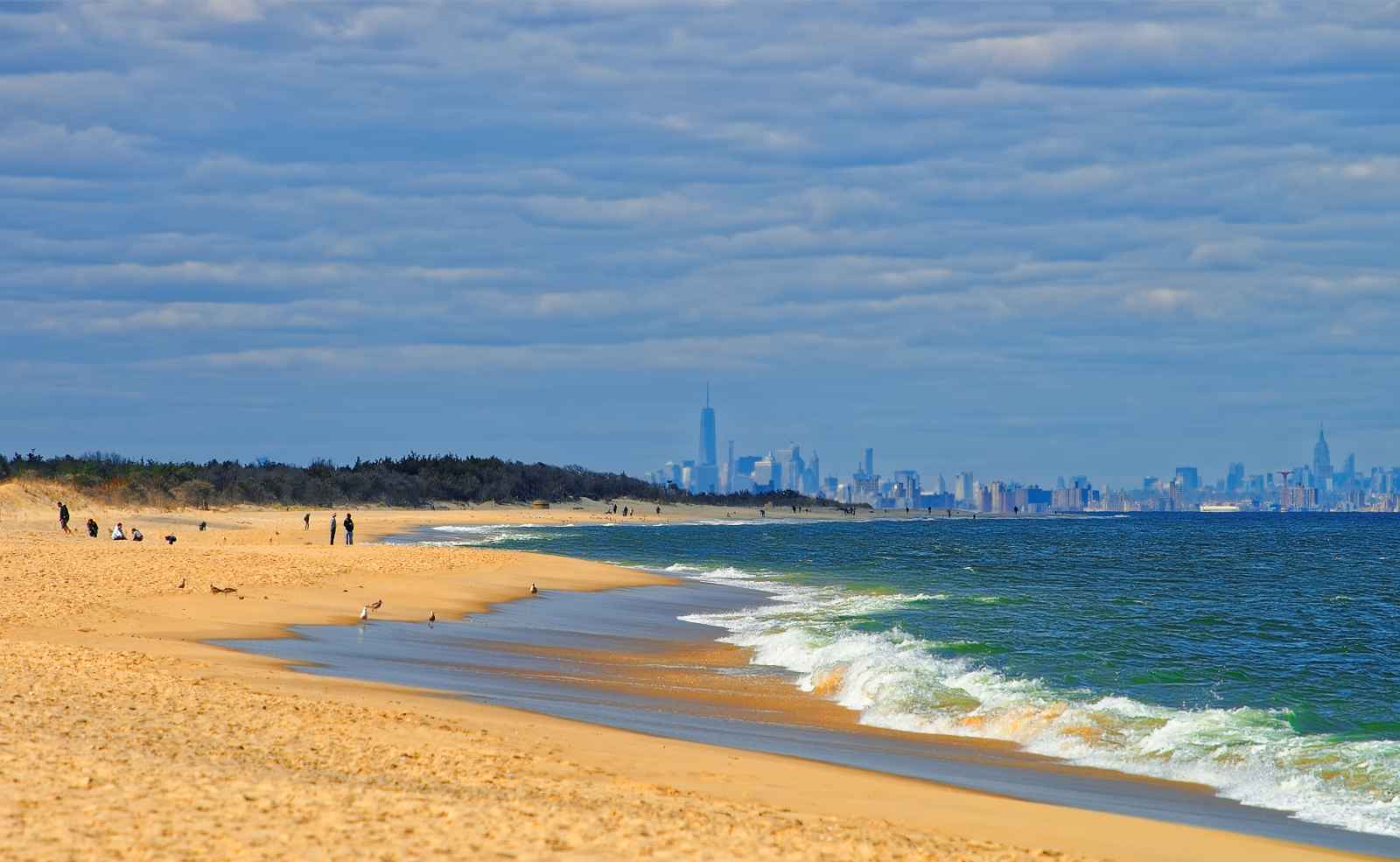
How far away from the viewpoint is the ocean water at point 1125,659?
746 inches

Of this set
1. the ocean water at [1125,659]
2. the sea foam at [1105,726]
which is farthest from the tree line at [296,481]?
the sea foam at [1105,726]

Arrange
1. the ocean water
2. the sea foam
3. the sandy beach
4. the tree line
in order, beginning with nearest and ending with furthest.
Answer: the sandy beach → the sea foam → the ocean water → the tree line

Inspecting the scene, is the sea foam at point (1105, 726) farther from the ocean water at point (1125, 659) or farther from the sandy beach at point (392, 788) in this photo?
the sandy beach at point (392, 788)

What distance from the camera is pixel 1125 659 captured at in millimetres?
30906

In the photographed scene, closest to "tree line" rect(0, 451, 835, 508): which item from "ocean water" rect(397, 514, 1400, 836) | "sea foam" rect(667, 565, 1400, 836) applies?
"ocean water" rect(397, 514, 1400, 836)

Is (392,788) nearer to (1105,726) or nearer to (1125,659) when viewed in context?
(1105,726)

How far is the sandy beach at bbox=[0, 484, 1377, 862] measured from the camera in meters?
10.5

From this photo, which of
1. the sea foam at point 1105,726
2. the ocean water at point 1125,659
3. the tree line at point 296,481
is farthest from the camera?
the tree line at point 296,481

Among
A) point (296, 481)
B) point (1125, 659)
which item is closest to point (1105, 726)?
point (1125, 659)

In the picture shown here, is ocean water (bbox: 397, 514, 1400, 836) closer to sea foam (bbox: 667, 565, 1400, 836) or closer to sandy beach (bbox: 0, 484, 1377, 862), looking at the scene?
sea foam (bbox: 667, 565, 1400, 836)

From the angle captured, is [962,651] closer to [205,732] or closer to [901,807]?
[901,807]

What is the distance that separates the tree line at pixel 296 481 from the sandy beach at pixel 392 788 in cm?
7992

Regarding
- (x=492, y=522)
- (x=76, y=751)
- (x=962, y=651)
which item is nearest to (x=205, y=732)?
(x=76, y=751)

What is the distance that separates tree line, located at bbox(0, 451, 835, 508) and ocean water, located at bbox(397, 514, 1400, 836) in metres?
47.1
